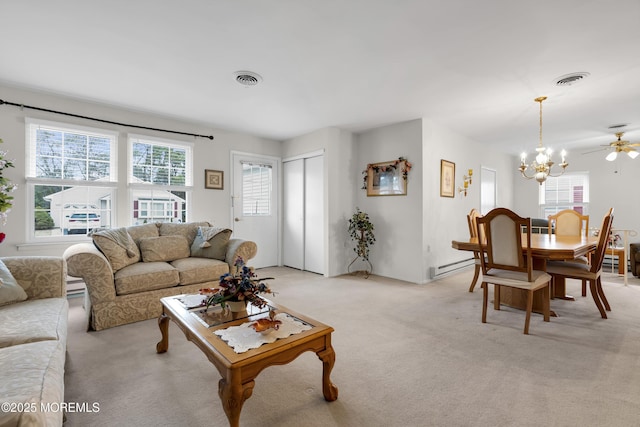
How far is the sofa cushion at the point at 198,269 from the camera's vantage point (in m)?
3.06

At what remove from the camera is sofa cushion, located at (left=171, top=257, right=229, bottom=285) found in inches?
120

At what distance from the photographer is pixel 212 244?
11.6ft

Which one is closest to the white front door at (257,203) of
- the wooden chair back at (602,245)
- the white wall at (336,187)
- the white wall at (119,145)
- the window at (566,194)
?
the white wall at (119,145)

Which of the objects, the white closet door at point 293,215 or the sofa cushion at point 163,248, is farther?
the white closet door at point 293,215

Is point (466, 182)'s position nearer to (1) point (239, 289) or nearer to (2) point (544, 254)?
(2) point (544, 254)

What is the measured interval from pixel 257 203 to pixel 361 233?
1892 millimetres

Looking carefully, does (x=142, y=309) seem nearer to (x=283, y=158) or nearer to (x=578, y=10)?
(x=283, y=158)

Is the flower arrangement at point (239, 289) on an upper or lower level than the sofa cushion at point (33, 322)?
upper

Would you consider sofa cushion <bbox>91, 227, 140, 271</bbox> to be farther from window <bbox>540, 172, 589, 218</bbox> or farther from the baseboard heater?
window <bbox>540, 172, 589, 218</bbox>

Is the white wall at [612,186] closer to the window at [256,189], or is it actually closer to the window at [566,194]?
the window at [566,194]

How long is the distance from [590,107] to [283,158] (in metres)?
4.46

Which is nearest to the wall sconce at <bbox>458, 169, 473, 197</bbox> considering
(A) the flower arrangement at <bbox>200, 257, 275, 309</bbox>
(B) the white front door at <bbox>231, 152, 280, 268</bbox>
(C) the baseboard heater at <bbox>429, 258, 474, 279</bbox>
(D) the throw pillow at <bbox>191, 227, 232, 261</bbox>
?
(C) the baseboard heater at <bbox>429, 258, 474, 279</bbox>

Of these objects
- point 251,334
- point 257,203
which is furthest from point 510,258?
point 257,203

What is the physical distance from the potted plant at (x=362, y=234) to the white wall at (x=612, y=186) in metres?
4.69
